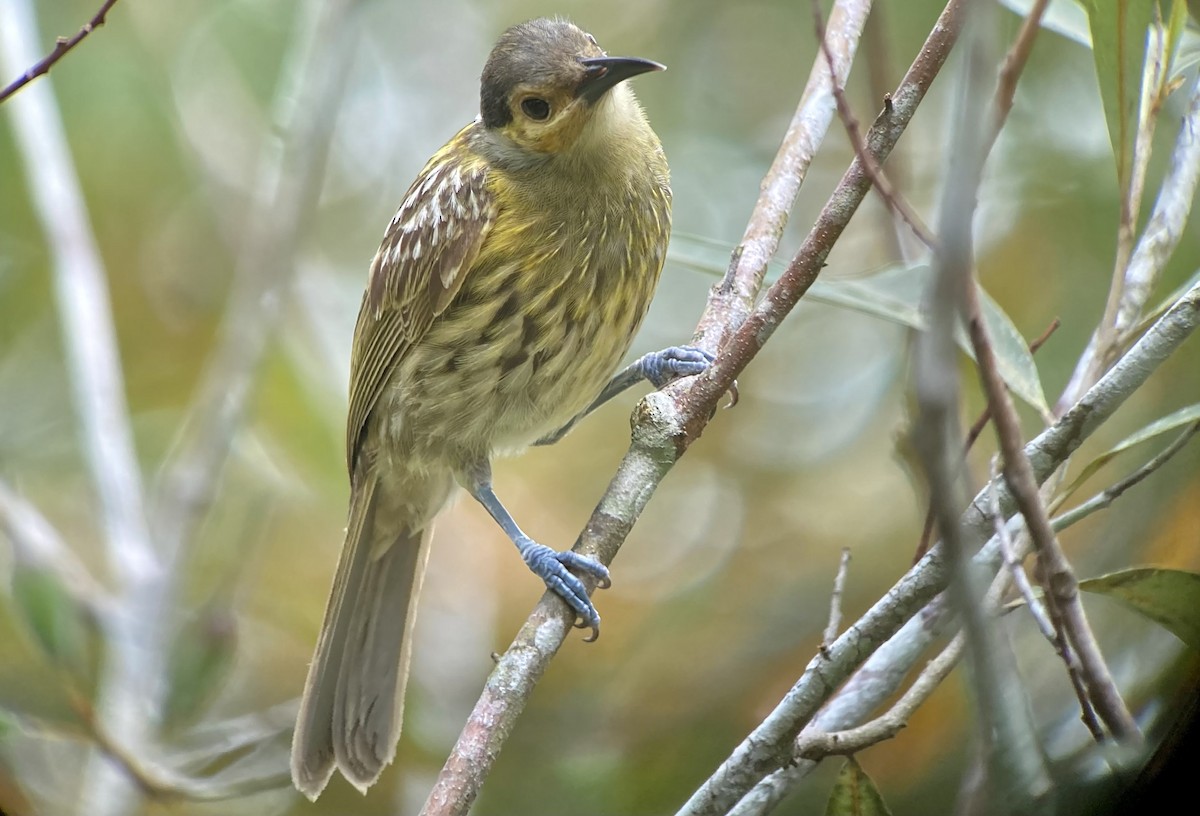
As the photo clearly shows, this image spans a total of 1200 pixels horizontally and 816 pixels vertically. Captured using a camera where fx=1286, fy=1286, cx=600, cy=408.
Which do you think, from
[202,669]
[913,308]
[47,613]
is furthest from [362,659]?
[913,308]

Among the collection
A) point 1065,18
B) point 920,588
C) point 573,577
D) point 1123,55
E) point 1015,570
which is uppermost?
point 1065,18

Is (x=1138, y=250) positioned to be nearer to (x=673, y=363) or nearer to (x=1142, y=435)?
(x=1142, y=435)

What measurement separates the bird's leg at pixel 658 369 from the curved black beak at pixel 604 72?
2.17ft

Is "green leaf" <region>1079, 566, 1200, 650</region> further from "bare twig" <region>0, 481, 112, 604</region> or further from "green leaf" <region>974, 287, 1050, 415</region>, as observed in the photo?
"bare twig" <region>0, 481, 112, 604</region>

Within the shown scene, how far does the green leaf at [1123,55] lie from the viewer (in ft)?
7.73

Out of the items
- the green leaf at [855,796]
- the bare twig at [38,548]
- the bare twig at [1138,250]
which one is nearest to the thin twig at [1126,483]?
the bare twig at [1138,250]

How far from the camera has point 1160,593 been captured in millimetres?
1973

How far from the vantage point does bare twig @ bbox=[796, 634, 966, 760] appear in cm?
203

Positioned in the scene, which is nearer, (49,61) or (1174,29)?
(49,61)

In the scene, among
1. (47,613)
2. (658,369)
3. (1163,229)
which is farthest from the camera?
(658,369)

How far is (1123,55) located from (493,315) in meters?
1.61

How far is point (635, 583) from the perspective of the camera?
484 centimetres

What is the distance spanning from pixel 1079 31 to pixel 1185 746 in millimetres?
2035

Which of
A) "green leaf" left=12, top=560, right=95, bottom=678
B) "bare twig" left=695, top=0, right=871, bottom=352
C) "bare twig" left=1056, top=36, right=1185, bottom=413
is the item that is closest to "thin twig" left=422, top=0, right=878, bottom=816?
"bare twig" left=695, top=0, right=871, bottom=352
